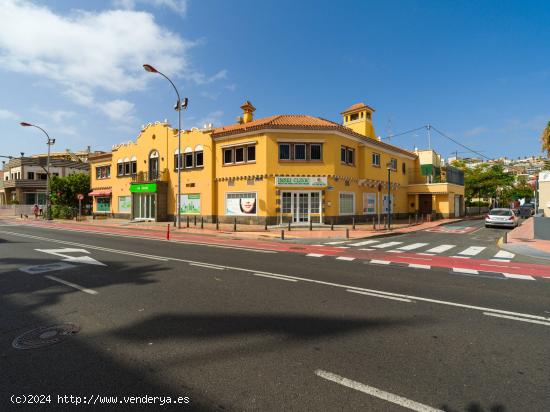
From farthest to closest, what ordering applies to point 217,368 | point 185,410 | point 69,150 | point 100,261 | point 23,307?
1. point 69,150
2. point 100,261
3. point 23,307
4. point 217,368
5. point 185,410

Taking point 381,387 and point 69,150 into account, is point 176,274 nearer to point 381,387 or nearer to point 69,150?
point 381,387

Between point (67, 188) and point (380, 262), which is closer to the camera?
point (380, 262)

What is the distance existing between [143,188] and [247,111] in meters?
13.5

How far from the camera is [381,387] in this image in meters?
2.87

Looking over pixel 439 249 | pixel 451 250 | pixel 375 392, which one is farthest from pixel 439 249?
pixel 375 392

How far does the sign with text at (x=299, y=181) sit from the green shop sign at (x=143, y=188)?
13.6 m

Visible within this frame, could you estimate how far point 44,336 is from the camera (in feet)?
13.0

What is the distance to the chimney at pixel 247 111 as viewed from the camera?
1195 inches

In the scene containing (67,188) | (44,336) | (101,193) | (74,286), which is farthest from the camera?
(67,188)

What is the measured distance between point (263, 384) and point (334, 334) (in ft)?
4.97

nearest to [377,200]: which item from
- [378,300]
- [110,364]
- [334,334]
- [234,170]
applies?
[234,170]

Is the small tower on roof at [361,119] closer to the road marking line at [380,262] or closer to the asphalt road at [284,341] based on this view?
the road marking line at [380,262]

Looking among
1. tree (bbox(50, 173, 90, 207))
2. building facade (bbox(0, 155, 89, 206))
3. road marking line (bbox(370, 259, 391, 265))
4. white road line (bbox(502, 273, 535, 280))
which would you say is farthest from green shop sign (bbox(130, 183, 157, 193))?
building facade (bbox(0, 155, 89, 206))

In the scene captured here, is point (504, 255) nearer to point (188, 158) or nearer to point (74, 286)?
point (74, 286)
